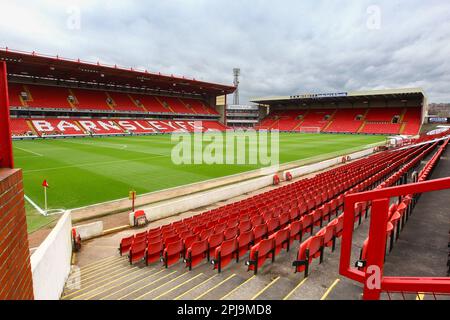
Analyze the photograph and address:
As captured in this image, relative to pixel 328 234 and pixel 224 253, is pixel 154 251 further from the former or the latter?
pixel 328 234

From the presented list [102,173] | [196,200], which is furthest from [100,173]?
[196,200]

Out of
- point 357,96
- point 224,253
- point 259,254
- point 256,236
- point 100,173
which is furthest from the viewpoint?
point 357,96

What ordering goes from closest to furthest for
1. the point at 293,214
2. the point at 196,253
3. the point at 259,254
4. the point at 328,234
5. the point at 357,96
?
the point at 259,254
the point at 328,234
the point at 196,253
the point at 293,214
the point at 357,96

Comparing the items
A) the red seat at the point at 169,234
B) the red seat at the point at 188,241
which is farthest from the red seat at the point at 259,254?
the red seat at the point at 169,234

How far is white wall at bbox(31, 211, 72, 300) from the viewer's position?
411 centimetres

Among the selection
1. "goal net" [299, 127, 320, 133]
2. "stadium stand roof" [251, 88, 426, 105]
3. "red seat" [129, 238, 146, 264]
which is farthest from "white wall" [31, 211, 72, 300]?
"goal net" [299, 127, 320, 133]

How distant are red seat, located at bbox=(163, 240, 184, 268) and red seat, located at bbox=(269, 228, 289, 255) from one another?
227 cm

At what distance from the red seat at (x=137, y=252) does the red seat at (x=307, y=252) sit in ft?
13.2

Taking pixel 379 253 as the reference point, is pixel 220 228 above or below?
below

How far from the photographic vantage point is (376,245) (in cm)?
261

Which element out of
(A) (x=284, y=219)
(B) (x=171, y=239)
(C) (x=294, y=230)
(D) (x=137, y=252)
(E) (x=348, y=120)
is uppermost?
(E) (x=348, y=120)

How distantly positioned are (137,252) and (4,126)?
5314mm

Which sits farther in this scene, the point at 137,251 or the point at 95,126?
the point at 95,126
